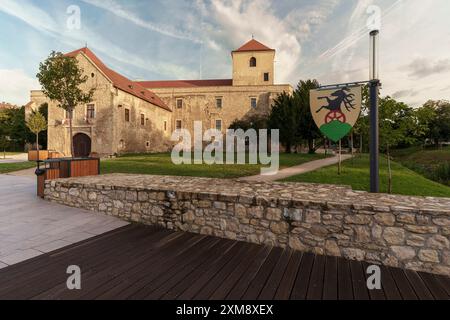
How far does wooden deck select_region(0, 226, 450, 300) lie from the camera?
8.66ft

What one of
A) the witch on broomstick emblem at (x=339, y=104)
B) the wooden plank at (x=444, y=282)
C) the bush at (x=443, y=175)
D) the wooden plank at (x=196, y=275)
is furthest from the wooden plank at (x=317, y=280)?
the bush at (x=443, y=175)

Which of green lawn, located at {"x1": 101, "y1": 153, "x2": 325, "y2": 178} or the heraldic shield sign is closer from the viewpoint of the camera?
the heraldic shield sign

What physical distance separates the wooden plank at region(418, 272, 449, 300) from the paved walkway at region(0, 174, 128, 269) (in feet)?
17.0

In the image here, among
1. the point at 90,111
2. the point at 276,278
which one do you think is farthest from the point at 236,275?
the point at 90,111

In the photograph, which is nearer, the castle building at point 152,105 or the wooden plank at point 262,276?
the wooden plank at point 262,276

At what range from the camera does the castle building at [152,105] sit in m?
27.1

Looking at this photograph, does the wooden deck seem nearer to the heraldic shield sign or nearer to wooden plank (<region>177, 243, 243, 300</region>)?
wooden plank (<region>177, 243, 243, 300</region>)

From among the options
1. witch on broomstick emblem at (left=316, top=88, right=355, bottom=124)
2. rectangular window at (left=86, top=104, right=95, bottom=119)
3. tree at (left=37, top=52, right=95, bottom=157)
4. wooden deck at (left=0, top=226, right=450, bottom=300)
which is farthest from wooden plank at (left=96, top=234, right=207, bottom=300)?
rectangular window at (left=86, top=104, right=95, bottom=119)

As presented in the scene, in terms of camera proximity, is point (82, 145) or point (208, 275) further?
point (82, 145)

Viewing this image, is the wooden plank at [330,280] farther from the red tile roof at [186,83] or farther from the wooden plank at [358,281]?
the red tile roof at [186,83]

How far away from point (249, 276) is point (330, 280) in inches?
39.7

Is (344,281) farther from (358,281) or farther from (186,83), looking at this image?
(186,83)

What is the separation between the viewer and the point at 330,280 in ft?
9.61

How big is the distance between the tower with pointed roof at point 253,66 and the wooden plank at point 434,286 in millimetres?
40707
